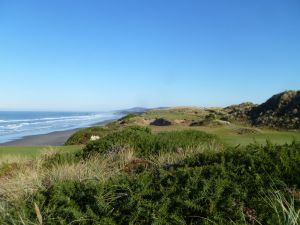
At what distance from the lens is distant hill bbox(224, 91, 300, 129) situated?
3678 centimetres

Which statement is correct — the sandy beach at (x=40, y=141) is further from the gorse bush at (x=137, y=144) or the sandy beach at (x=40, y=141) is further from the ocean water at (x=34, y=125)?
the gorse bush at (x=137, y=144)

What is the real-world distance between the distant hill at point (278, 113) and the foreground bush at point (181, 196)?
1109 inches

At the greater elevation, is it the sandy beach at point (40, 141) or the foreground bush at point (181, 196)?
the foreground bush at point (181, 196)

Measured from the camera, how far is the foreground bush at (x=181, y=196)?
633cm

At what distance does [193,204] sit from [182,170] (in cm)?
120

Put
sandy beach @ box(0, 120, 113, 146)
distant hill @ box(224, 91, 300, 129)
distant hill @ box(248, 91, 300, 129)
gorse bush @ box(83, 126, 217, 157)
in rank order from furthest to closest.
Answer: sandy beach @ box(0, 120, 113, 146) < distant hill @ box(224, 91, 300, 129) < distant hill @ box(248, 91, 300, 129) < gorse bush @ box(83, 126, 217, 157)

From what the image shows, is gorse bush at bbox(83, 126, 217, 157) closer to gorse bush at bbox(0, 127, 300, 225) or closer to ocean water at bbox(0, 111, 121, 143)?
gorse bush at bbox(0, 127, 300, 225)

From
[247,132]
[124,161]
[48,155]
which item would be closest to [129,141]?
[48,155]

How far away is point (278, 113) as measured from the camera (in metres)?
41.6

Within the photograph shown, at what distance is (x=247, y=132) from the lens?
27.8m

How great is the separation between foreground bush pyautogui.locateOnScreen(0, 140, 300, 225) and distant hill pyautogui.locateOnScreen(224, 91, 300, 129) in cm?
2816

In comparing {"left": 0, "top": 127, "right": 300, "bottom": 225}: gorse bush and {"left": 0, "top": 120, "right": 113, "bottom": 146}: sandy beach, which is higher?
{"left": 0, "top": 127, "right": 300, "bottom": 225}: gorse bush

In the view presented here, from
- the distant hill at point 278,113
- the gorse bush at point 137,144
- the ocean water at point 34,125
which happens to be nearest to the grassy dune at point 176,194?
the gorse bush at point 137,144

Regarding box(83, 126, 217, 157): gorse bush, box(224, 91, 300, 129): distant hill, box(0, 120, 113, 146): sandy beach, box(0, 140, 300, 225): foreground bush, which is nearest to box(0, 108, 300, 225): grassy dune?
box(0, 140, 300, 225): foreground bush
